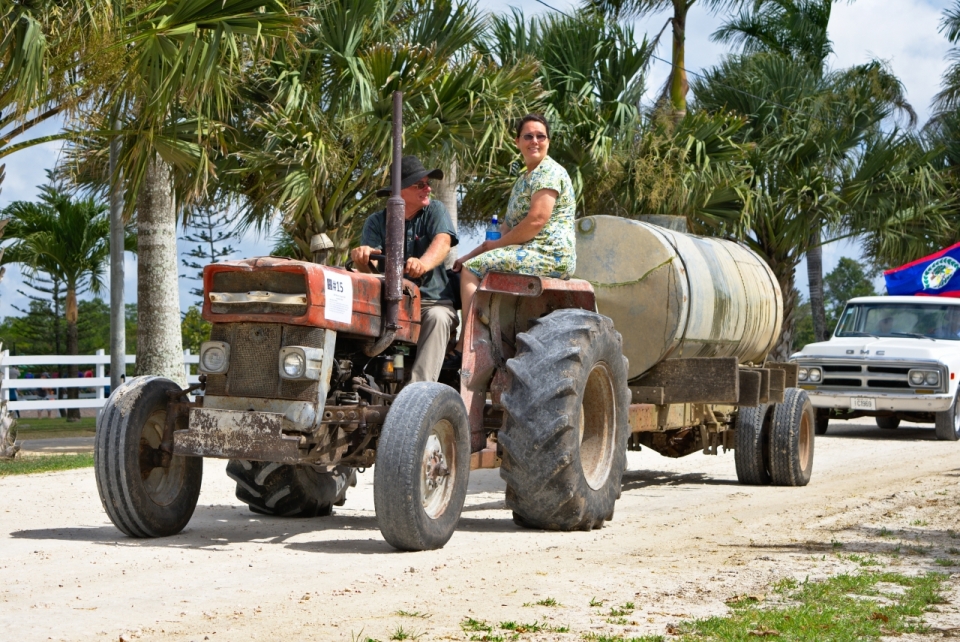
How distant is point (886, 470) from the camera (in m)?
13.0

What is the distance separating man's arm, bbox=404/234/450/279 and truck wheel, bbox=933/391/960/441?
1253cm

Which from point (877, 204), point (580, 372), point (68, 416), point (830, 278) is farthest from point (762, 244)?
point (830, 278)

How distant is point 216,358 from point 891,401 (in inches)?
529

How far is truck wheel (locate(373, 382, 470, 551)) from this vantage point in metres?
6.67

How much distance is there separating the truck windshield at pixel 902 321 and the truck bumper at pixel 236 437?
47.7 feet

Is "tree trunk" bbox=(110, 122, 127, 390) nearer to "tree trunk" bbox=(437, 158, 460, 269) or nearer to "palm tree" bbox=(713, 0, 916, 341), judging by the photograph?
"tree trunk" bbox=(437, 158, 460, 269)

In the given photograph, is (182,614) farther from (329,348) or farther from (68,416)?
(68,416)

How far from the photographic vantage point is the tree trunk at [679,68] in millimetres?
22906

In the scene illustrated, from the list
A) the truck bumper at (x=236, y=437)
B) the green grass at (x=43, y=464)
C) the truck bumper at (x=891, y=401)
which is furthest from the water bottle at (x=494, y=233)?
the truck bumper at (x=891, y=401)

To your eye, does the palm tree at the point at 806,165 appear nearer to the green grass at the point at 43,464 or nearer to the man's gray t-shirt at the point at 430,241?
the green grass at the point at 43,464

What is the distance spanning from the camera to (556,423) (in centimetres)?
735

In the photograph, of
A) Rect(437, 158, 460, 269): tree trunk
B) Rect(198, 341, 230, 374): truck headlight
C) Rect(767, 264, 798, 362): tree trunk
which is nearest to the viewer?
Rect(198, 341, 230, 374): truck headlight

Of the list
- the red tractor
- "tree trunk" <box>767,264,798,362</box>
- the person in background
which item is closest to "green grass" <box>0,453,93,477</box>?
the red tractor

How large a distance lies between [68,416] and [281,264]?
19820 mm
